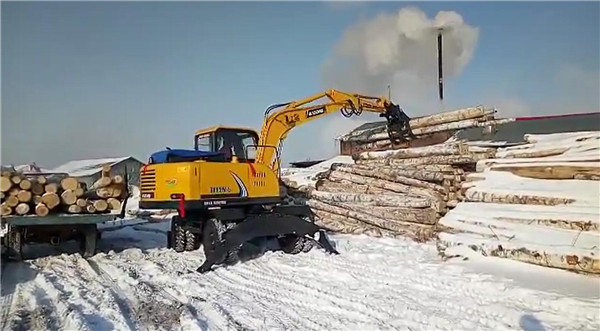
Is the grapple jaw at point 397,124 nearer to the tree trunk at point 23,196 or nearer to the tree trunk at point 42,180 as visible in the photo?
the tree trunk at point 42,180

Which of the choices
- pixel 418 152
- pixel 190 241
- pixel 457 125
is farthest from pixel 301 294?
pixel 457 125

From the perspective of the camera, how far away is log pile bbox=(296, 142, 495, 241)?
Result: 11320 mm

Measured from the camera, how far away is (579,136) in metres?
10.4

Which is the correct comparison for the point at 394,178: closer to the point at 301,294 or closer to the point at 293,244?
the point at 293,244

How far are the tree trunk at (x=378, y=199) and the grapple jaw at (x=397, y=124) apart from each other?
2323mm

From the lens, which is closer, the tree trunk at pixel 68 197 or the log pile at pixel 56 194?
the log pile at pixel 56 194

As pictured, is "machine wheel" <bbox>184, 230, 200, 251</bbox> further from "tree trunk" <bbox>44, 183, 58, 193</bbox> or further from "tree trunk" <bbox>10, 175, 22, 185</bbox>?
"tree trunk" <bbox>10, 175, 22, 185</bbox>

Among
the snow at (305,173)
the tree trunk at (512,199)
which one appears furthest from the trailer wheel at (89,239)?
the snow at (305,173)

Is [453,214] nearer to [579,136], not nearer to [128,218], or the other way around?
[579,136]

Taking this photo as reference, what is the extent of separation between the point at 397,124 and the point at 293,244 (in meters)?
5.67

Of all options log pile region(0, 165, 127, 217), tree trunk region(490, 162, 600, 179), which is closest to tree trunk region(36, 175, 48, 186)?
log pile region(0, 165, 127, 217)

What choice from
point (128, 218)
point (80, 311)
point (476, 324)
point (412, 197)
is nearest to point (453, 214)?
point (412, 197)

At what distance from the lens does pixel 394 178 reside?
1275 centimetres

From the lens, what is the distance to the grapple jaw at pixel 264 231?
8703mm
